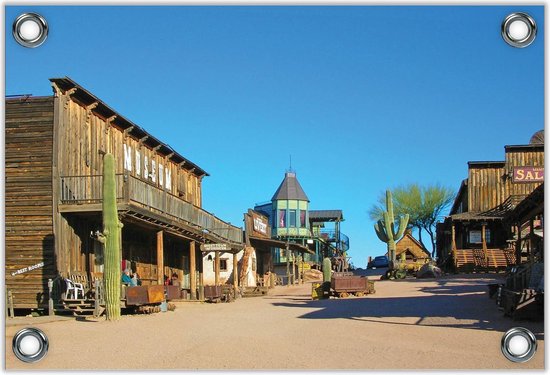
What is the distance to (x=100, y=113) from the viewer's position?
779 inches

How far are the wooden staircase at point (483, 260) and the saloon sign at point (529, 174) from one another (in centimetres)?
2795

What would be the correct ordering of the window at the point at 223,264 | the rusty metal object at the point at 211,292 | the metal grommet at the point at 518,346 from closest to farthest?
the metal grommet at the point at 518,346 < the rusty metal object at the point at 211,292 < the window at the point at 223,264

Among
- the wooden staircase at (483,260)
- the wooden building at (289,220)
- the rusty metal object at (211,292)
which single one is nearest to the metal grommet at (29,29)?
the rusty metal object at (211,292)

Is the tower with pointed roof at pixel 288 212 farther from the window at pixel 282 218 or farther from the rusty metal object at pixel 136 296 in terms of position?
the rusty metal object at pixel 136 296

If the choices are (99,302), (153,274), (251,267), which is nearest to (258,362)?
(99,302)

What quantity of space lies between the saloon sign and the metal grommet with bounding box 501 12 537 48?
2051 millimetres

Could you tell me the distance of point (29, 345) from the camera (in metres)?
4.26

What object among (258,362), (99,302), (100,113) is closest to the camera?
(258,362)

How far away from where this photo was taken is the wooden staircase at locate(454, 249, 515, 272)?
3400 cm

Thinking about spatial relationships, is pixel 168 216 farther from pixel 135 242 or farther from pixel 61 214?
pixel 61 214

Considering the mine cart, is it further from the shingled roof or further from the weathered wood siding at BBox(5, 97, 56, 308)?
the shingled roof

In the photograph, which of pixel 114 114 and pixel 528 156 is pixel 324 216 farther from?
pixel 528 156

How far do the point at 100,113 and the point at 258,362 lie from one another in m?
15.1

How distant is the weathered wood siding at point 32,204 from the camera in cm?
1720
